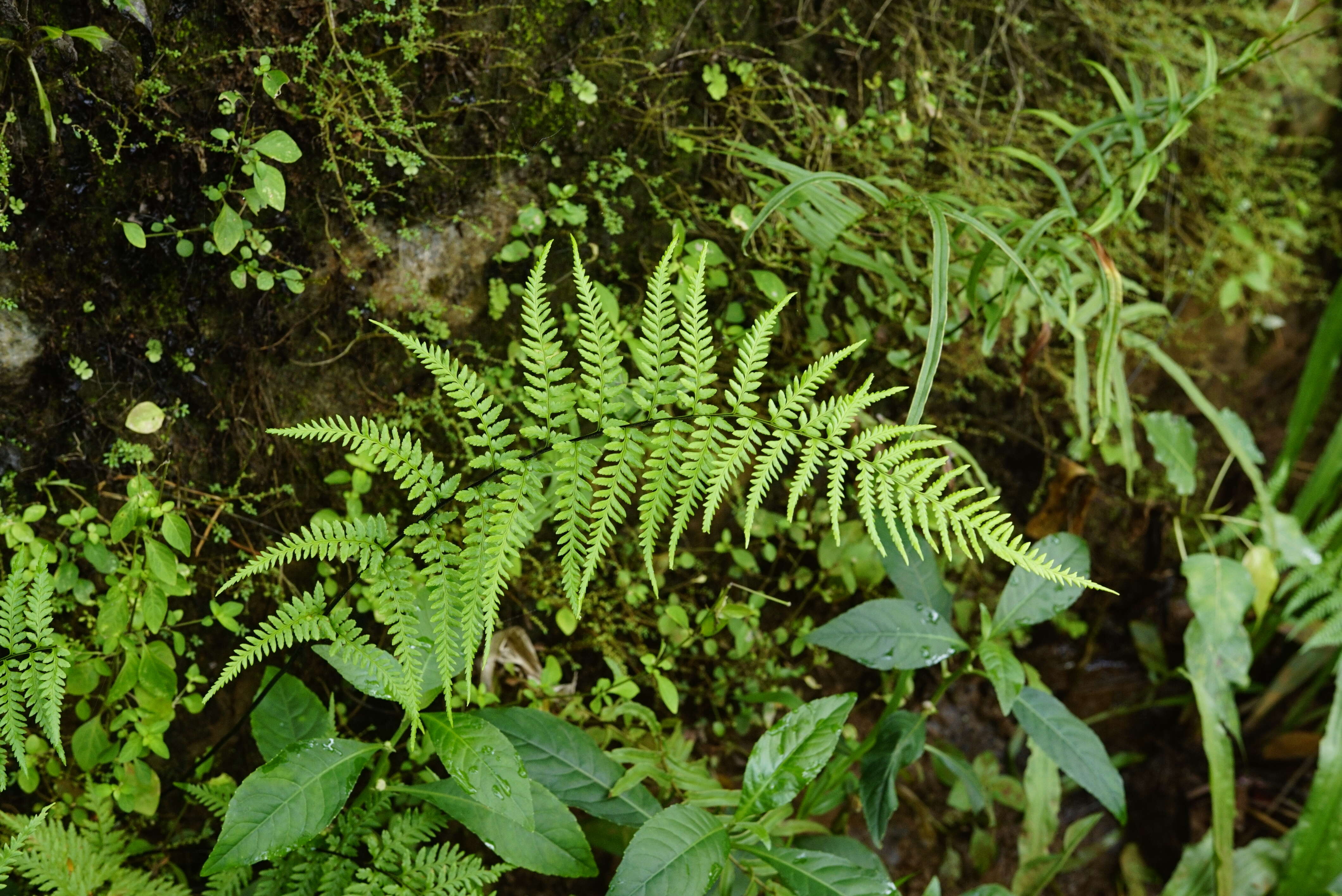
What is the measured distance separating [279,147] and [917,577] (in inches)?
66.9

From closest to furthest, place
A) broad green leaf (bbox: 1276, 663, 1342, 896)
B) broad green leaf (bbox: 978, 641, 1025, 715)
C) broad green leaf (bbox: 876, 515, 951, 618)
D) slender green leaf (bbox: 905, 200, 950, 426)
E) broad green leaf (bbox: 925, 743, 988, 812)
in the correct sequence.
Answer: slender green leaf (bbox: 905, 200, 950, 426) < broad green leaf (bbox: 978, 641, 1025, 715) < broad green leaf (bbox: 876, 515, 951, 618) < broad green leaf (bbox: 925, 743, 988, 812) < broad green leaf (bbox: 1276, 663, 1342, 896)

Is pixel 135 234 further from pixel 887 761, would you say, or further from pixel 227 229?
pixel 887 761

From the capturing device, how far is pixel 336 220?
181 centimetres

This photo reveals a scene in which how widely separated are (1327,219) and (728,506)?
2.62 metres

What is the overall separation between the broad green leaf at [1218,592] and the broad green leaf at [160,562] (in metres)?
2.59

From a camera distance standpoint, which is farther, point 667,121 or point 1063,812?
point 1063,812

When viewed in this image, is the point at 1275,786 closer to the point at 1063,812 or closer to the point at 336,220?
the point at 1063,812

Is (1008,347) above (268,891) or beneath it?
above

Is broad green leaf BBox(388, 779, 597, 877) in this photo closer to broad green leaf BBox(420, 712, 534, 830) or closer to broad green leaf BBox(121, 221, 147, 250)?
broad green leaf BBox(420, 712, 534, 830)

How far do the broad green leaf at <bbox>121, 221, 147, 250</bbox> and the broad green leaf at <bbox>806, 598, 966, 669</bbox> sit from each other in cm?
162

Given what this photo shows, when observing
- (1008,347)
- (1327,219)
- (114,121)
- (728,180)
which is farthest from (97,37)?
(1327,219)

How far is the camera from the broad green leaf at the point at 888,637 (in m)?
1.89

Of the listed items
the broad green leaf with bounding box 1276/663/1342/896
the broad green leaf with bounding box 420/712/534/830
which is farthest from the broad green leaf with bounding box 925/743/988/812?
the broad green leaf with bounding box 420/712/534/830

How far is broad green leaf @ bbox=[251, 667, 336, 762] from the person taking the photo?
1.58 m
